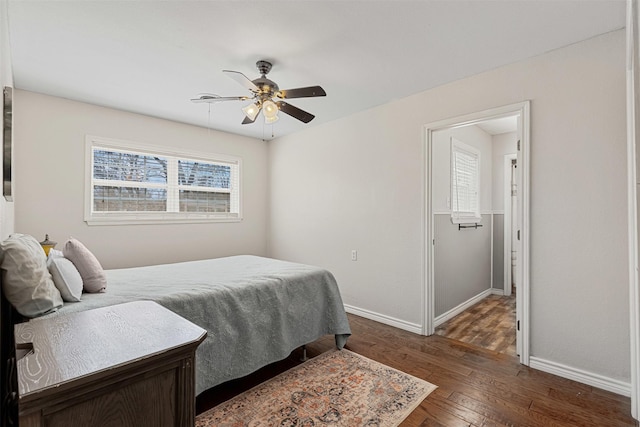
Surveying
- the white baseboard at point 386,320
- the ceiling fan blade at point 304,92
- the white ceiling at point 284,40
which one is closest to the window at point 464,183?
the white ceiling at point 284,40

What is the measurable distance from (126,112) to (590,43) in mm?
→ 4442

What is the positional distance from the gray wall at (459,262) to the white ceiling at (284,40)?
165 cm

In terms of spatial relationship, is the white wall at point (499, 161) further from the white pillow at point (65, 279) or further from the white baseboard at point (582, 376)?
the white pillow at point (65, 279)

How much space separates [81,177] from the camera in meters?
3.29

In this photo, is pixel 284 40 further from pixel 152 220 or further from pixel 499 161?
pixel 499 161

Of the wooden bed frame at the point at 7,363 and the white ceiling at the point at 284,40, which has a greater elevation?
the white ceiling at the point at 284,40

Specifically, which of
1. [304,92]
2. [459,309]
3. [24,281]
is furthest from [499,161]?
[24,281]

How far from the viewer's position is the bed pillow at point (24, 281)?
4.34ft

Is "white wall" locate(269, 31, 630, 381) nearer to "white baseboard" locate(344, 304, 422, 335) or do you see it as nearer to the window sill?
"white baseboard" locate(344, 304, 422, 335)

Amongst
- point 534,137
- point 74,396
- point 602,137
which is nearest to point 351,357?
point 74,396

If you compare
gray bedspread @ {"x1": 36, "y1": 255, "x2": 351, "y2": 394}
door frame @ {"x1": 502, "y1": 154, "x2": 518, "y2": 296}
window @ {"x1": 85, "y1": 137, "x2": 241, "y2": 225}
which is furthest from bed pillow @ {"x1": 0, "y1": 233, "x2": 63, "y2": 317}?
door frame @ {"x1": 502, "y1": 154, "x2": 518, "y2": 296}

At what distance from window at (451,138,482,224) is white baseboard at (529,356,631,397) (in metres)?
1.67

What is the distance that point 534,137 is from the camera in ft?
7.86

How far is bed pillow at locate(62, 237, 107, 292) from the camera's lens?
6.24 feet
